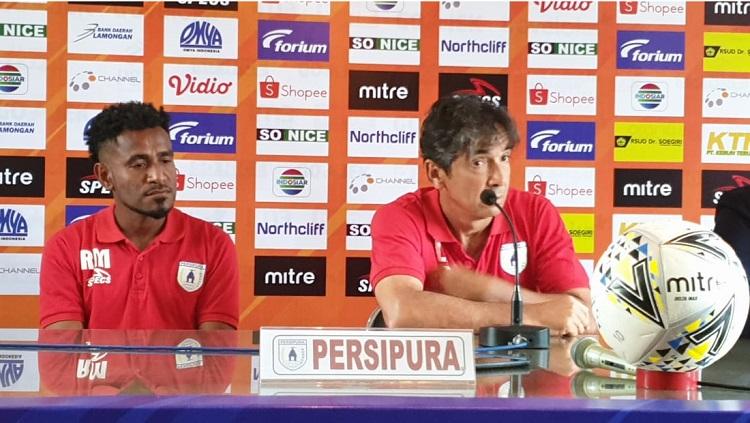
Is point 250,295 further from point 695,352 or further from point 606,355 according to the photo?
point 695,352

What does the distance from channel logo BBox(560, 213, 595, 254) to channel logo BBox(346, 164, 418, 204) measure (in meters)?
0.69

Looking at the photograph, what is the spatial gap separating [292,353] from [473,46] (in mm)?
2964

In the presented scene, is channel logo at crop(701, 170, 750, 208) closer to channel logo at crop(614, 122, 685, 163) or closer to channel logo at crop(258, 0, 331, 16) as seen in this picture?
channel logo at crop(614, 122, 685, 163)

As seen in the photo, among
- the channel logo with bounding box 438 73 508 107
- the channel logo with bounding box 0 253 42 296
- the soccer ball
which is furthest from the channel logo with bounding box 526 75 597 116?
the soccer ball

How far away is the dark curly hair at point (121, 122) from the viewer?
2588 mm

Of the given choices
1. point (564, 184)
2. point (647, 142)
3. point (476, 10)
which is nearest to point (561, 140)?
point (564, 184)

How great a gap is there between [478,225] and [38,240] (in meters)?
2.02

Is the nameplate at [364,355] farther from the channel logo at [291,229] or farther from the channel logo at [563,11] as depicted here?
the channel logo at [563,11]

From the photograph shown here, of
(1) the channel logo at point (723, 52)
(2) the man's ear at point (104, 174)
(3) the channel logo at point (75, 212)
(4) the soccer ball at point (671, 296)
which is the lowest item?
(4) the soccer ball at point (671, 296)

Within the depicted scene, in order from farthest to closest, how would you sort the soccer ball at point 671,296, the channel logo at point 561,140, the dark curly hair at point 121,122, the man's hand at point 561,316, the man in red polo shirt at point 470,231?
the channel logo at point 561,140 → the dark curly hair at point 121,122 → the man in red polo shirt at point 470,231 → the man's hand at point 561,316 → the soccer ball at point 671,296

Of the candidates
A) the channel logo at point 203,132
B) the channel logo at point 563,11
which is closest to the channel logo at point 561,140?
the channel logo at point 563,11

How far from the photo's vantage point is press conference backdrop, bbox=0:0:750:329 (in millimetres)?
3619

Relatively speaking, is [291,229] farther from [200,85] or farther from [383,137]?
[200,85]

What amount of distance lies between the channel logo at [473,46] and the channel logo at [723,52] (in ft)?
2.80
